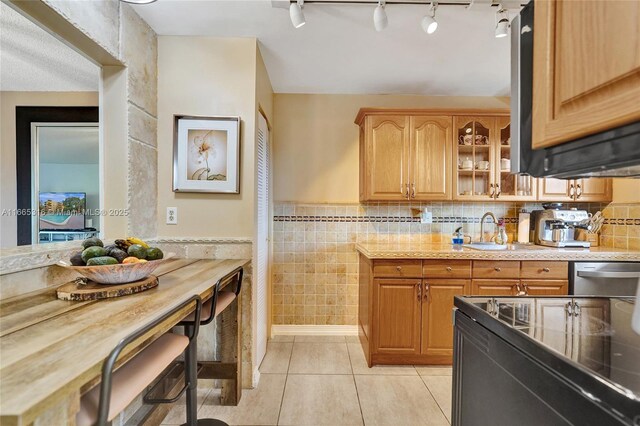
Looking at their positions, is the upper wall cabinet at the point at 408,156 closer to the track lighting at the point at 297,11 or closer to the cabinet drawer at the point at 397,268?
the cabinet drawer at the point at 397,268

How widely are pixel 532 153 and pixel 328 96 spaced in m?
2.68

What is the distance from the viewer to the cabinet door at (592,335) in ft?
2.11

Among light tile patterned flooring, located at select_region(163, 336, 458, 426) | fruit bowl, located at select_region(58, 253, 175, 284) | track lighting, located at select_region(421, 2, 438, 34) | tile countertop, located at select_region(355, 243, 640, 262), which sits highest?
track lighting, located at select_region(421, 2, 438, 34)

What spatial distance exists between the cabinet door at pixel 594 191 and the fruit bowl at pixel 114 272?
11.7ft

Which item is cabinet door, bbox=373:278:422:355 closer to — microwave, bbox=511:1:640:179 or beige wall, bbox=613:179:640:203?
microwave, bbox=511:1:640:179

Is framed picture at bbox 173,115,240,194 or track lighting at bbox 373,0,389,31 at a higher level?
track lighting at bbox 373,0,389,31

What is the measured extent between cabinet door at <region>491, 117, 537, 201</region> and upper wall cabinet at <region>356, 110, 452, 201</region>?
1.49 feet

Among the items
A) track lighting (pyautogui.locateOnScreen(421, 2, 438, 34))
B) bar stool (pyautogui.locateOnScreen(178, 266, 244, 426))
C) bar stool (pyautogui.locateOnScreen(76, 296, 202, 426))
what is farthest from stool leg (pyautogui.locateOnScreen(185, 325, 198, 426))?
track lighting (pyautogui.locateOnScreen(421, 2, 438, 34))

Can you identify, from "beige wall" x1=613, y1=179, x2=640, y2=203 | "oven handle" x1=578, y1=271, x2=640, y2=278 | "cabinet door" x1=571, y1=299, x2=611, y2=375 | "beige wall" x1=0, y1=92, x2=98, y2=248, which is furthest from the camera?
"beige wall" x1=613, y1=179, x2=640, y2=203

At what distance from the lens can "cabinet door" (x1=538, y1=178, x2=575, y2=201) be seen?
2836 millimetres

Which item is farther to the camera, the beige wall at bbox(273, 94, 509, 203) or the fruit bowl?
the beige wall at bbox(273, 94, 509, 203)

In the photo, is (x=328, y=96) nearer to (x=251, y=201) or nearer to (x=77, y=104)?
(x=251, y=201)

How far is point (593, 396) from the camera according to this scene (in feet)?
1.87

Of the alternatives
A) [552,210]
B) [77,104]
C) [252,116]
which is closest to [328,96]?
[252,116]
